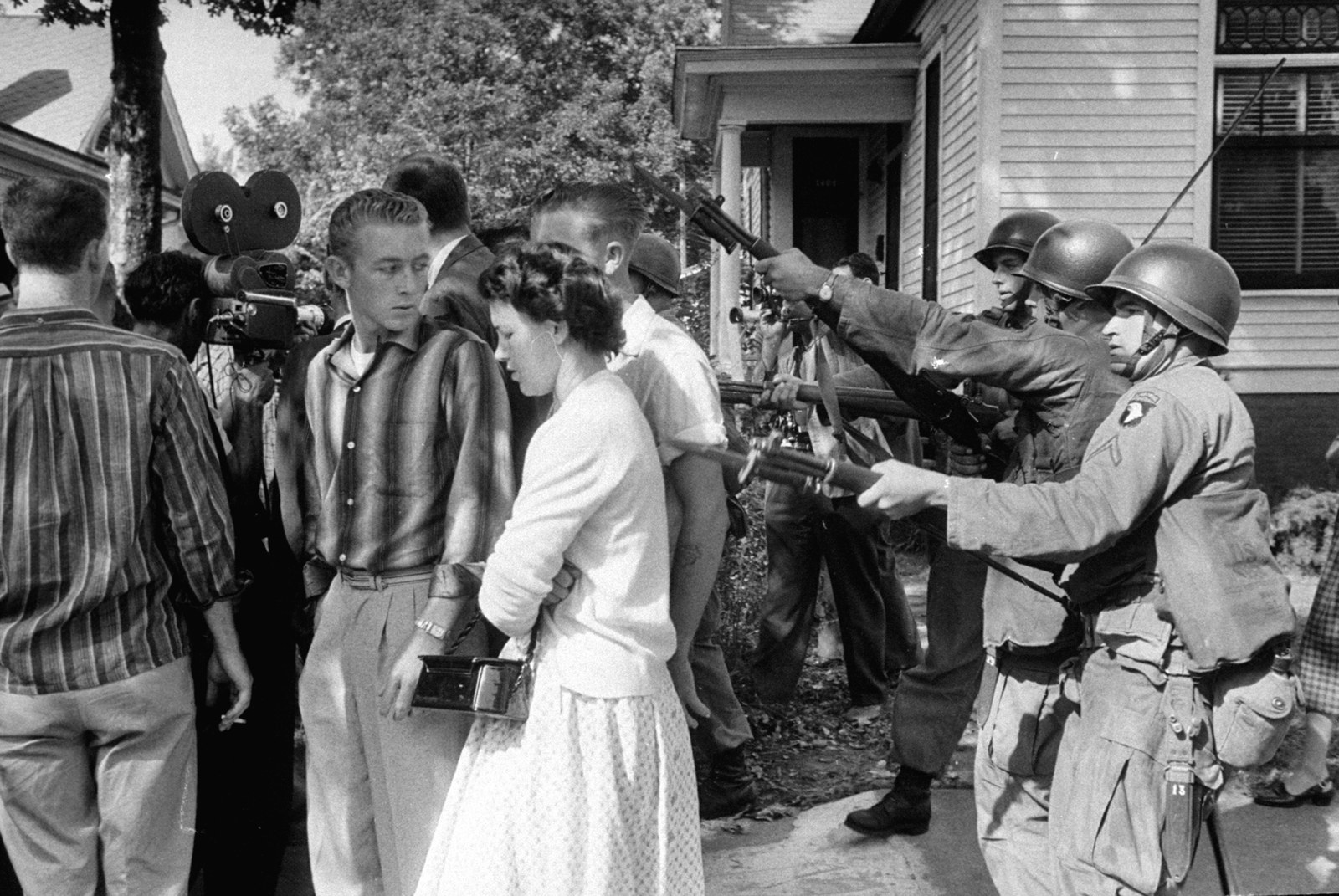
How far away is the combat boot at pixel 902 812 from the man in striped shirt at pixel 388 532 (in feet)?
6.72

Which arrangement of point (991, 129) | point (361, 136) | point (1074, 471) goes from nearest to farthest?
1. point (1074, 471)
2. point (991, 129)
3. point (361, 136)

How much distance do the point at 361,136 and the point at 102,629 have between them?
33.2 m

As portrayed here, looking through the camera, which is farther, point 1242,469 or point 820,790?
point 820,790

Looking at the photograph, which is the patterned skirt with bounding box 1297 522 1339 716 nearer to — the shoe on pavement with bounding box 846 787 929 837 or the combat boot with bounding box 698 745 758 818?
the shoe on pavement with bounding box 846 787 929 837

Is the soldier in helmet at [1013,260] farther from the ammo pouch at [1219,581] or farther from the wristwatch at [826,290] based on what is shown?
the ammo pouch at [1219,581]

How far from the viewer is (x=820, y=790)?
5.15m

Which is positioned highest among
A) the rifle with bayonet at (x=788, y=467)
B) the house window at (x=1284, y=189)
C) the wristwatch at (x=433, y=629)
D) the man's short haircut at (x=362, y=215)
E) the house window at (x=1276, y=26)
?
the house window at (x=1276, y=26)

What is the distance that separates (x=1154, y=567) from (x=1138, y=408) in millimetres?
371

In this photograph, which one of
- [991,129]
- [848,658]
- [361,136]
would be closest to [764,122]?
[991,129]

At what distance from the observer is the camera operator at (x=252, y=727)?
3.80 m

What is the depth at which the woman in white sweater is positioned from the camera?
8.86 ft

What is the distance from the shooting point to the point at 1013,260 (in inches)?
191

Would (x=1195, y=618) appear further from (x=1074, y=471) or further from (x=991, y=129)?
(x=991, y=129)

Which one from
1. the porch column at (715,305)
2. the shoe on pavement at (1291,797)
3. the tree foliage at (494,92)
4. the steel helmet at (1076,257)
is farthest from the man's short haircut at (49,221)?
the tree foliage at (494,92)
